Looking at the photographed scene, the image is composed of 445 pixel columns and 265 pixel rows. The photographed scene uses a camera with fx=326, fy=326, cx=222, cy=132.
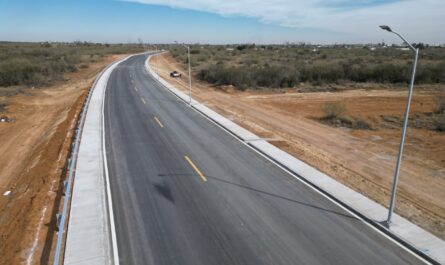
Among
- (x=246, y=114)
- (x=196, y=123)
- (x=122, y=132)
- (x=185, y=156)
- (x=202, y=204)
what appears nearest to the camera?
(x=202, y=204)

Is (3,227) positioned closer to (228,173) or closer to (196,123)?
(228,173)

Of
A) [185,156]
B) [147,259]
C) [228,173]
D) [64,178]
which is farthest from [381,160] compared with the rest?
[64,178]

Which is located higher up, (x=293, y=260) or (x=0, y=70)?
(x=0, y=70)

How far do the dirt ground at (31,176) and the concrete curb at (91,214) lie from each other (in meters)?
0.66

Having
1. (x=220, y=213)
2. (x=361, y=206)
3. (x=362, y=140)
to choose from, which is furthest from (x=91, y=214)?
(x=362, y=140)

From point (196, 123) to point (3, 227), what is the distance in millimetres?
14807

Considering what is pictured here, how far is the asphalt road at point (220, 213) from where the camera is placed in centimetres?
918

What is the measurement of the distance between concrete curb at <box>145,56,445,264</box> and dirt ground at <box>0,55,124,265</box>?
393 inches

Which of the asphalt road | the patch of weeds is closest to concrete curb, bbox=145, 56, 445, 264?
the asphalt road

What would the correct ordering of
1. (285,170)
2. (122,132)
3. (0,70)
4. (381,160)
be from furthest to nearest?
(0,70), (122,132), (381,160), (285,170)

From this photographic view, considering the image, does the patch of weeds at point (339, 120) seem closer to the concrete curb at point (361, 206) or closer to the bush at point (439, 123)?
the bush at point (439, 123)

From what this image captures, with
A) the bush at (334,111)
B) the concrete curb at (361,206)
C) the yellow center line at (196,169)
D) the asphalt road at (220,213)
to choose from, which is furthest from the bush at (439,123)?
the yellow center line at (196,169)

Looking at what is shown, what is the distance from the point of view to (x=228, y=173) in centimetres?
1498

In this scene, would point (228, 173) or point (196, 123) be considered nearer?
point (228, 173)
